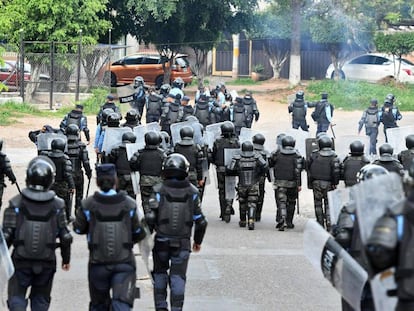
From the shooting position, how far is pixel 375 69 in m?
39.9

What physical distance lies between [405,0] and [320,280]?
102 ft

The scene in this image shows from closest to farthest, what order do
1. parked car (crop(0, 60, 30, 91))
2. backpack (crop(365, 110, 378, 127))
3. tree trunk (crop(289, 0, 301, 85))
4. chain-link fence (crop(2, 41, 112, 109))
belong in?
1. backpack (crop(365, 110, 378, 127))
2. chain-link fence (crop(2, 41, 112, 109))
3. parked car (crop(0, 60, 30, 91))
4. tree trunk (crop(289, 0, 301, 85))

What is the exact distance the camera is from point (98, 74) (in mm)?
32750

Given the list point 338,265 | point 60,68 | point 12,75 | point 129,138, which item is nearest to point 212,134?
point 129,138

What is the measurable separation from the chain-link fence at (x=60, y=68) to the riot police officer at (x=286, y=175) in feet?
56.3

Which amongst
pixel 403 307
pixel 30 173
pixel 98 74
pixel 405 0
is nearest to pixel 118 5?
pixel 98 74

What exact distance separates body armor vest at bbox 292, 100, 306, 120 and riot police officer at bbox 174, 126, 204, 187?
10.6 m

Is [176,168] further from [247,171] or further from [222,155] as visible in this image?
[222,155]

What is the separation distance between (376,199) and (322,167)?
25.0ft

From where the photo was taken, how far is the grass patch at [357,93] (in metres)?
33.4

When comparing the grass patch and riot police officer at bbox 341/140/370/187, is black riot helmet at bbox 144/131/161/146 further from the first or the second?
the grass patch

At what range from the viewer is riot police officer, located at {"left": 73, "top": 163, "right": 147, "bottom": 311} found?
26.1 feet

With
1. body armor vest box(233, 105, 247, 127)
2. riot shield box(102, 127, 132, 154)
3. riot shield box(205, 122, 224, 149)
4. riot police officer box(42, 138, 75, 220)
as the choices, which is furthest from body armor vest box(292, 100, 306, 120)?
riot police officer box(42, 138, 75, 220)

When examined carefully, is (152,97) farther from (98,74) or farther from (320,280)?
(320,280)
